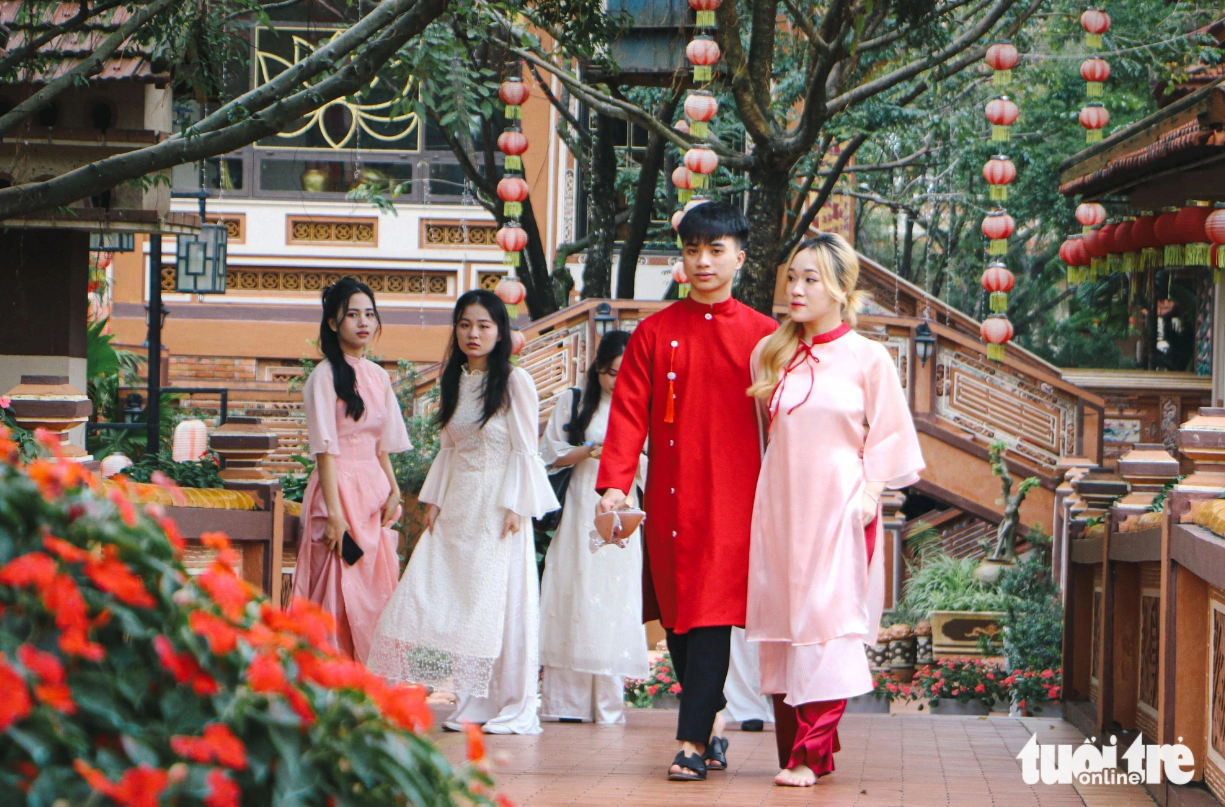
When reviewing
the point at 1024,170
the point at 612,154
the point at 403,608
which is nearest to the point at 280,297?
the point at 612,154

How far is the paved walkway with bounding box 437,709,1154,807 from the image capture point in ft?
14.3

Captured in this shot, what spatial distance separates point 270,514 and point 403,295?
1159 centimetres

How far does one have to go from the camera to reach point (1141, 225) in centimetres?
1102

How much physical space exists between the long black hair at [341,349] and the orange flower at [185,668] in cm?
448

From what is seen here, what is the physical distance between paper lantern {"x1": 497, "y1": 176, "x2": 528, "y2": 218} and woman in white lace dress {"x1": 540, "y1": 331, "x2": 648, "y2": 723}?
6.39 metres

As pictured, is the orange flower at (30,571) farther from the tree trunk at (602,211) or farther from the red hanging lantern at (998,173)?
the tree trunk at (602,211)

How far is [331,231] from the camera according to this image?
17.3m

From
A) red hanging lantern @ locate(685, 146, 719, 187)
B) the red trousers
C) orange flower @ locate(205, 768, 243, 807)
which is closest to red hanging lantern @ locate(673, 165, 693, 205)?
red hanging lantern @ locate(685, 146, 719, 187)

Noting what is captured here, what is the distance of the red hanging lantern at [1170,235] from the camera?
1022 cm

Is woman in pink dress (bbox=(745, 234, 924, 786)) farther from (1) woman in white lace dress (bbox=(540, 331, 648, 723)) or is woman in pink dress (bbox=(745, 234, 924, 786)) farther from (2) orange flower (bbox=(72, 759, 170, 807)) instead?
(2) orange flower (bbox=(72, 759, 170, 807))

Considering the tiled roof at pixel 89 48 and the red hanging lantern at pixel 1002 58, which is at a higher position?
the red hanging lantern at pixel 1002 58

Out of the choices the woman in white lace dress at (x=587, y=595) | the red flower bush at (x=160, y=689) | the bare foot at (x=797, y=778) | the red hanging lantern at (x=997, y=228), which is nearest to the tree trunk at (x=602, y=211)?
the red hanging lantern at (x=997, y=228)

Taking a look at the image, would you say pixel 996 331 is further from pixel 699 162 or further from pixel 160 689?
pixel 160 689

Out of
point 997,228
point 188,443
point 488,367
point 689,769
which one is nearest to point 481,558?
point 488,367
